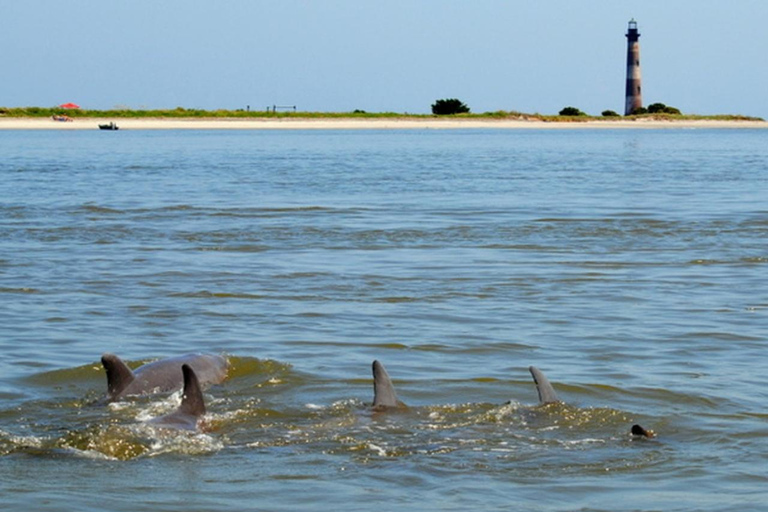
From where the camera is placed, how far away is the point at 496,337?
11.3 meters

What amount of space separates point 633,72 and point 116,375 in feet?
362

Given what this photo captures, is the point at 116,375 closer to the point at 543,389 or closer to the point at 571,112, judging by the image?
the point at 543,389

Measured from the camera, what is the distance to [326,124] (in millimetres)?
107625

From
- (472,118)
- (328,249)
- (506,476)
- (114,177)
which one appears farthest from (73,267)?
(472,118)

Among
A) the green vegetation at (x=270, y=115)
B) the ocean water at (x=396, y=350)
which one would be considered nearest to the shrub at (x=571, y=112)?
the green vegetation at (x=270, y=115)

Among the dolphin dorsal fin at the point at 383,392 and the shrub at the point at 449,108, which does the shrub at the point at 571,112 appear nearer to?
the shrub at the point at 449,108

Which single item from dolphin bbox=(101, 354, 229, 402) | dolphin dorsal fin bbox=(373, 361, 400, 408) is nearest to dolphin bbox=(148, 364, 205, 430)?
dolphin bbox=(101, 354, 229, 402)

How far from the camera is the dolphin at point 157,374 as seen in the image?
28.8 ft

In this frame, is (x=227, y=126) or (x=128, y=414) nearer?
(x=128, y=414)

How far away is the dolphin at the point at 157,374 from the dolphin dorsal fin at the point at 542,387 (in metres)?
2.37

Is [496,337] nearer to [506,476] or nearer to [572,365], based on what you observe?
[572,365]

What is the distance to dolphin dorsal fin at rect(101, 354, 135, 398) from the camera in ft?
28.4

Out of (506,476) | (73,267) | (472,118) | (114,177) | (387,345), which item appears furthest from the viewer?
(472,118)

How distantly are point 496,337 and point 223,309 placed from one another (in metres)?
3.02
